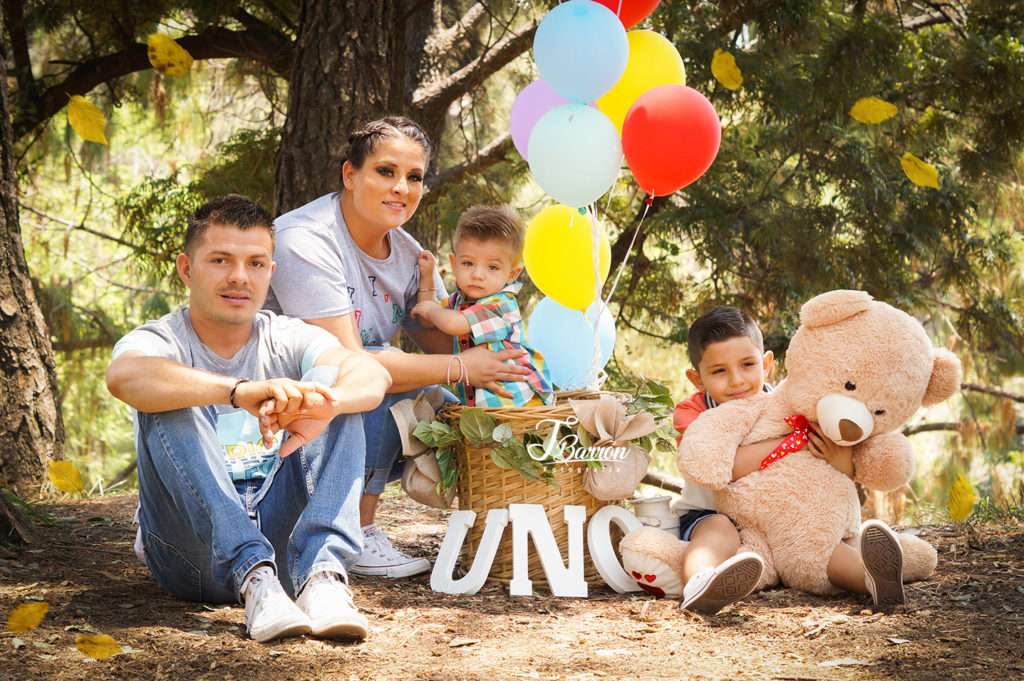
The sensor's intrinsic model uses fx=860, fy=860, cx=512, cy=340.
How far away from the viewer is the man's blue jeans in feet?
5.99

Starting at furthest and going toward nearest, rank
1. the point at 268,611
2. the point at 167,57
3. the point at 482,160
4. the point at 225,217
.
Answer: the point at 482,160, the point at 167,57, the point at 225,217, the point at 268,611

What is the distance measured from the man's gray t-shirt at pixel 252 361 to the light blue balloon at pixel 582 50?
992 mm

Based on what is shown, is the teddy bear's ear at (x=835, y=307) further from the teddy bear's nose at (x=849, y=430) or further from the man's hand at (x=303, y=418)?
the man's hand at (x=303, y=418)

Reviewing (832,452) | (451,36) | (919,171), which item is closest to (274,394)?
(832,452)

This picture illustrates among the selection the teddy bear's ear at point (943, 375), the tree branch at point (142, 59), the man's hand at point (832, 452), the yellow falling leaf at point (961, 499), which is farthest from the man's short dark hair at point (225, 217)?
the tree branch at point (142, 59)

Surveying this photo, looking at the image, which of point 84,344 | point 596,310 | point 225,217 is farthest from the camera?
point 84,344

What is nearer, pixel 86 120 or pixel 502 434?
pixel 502 434

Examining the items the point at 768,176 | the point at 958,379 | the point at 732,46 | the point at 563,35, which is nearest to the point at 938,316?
the point at 768,176

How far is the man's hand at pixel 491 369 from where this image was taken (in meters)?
2.49

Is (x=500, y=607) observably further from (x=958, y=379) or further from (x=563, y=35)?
(x=563, y=35)

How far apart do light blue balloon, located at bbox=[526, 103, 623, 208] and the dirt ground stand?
1.12 m

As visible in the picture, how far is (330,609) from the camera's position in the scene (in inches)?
69.7

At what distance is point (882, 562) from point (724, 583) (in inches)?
14.5

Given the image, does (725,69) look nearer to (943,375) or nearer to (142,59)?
(943,375)
